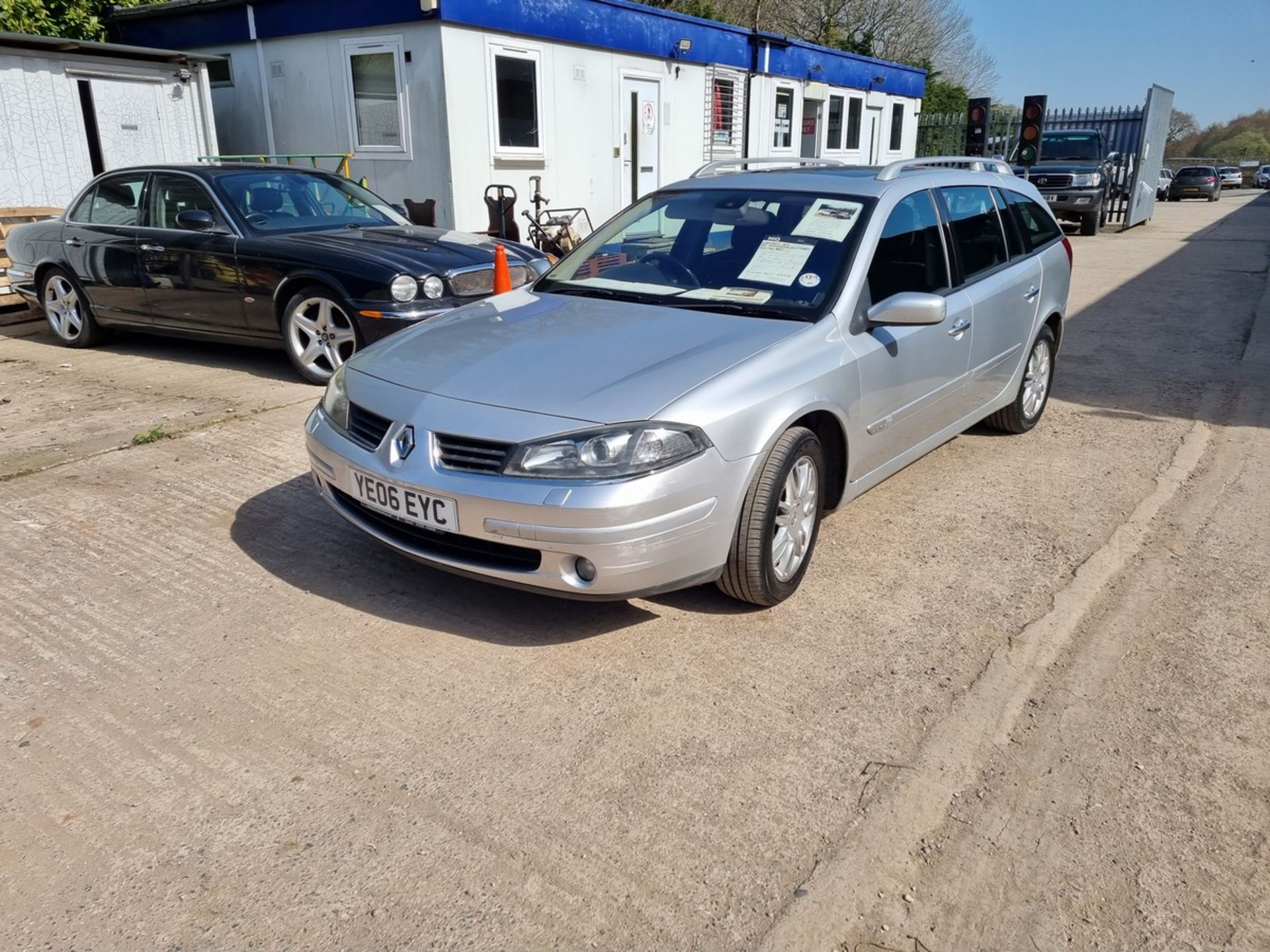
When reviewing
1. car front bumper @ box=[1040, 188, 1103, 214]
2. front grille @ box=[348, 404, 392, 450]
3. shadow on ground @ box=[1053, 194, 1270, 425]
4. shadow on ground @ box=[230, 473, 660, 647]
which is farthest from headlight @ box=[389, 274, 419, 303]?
car front bumper @ box=[1040, 188, 1103, 214]

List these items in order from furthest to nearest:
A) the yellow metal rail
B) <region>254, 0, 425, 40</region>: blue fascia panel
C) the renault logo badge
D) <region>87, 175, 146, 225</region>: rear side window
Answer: the yellow metal rail
<region>254, 0, 425, 40</region>: blue fascia panel
<region>87, 175, 146, 225</region>: rear side window
the renault logo badge

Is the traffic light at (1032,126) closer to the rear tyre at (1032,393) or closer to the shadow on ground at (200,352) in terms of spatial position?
the rear tyre at (1032,393)

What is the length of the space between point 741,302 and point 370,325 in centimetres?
339

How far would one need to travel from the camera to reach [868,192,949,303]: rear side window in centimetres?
430

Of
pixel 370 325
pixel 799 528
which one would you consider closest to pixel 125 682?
pixel 799 528

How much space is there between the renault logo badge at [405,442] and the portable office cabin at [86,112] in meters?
9.85

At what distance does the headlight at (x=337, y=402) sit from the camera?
394cm

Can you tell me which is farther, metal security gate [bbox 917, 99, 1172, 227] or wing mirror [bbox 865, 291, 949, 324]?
metal security gate [bbox 917, 99, 1172, 227]

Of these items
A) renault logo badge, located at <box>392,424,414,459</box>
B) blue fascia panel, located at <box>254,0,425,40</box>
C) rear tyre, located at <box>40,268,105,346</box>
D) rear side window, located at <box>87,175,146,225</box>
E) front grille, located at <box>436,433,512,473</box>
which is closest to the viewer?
front grille, located at <box>436,433,512,473</box>

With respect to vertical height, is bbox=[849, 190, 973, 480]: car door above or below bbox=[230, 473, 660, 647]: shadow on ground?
above

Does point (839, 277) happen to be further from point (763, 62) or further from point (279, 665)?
point (763, 62)

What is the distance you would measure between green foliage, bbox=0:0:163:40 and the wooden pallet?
519 centimetres

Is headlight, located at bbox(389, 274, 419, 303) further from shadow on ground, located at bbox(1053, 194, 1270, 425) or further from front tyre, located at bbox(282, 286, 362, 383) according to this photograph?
shadow on ground, located at bbox(1053, 194, 1270, 425)

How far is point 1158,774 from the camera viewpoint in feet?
9.53
